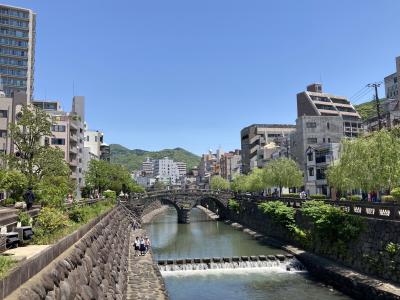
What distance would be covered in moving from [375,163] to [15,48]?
3943 inches

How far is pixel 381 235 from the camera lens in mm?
30203

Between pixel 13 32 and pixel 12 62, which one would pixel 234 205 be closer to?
pixel 12 62

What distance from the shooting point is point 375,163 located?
112ft

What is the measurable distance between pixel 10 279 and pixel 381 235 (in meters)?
28.1

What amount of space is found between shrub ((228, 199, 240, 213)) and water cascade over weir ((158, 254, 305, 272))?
45116 mm

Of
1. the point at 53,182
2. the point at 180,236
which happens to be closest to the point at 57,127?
the point at 180,236

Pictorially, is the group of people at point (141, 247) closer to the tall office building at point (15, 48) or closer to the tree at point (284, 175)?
the tree at point (284, 175)

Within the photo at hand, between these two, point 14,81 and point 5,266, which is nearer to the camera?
point 5,266

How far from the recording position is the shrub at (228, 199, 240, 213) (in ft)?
283

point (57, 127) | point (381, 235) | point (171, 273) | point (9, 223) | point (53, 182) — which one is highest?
point (57, 127)

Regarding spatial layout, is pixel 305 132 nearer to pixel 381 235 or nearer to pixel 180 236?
pixel 180 236

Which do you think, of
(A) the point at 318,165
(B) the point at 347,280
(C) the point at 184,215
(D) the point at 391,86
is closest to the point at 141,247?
(B) the point at 347,280

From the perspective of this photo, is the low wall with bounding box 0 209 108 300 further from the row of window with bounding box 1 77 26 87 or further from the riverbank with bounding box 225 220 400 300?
the row of window with bounding box 1 77 26 87

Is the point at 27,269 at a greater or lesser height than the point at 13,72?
lesser
